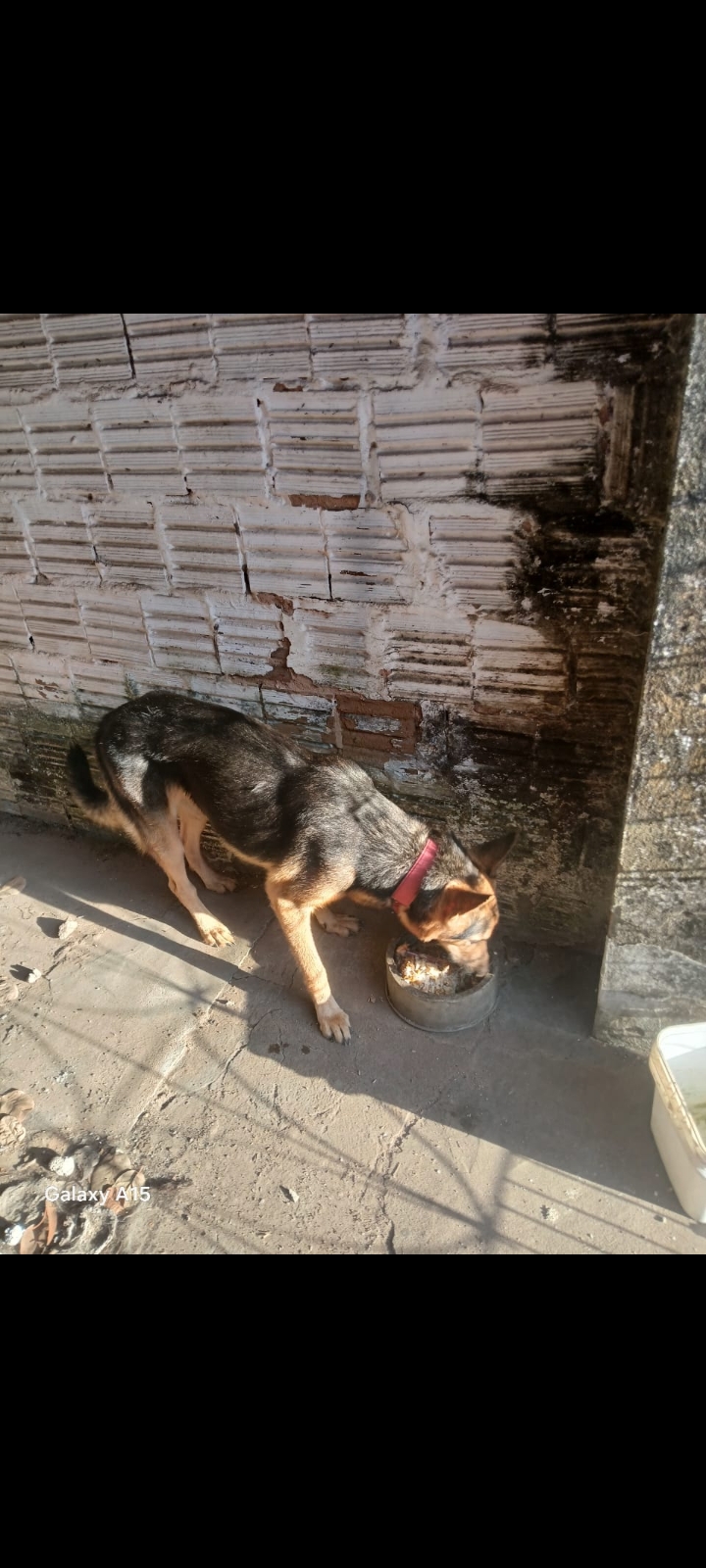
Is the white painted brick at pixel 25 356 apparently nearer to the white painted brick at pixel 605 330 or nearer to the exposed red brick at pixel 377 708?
the exposed red brick at pixel 377 708

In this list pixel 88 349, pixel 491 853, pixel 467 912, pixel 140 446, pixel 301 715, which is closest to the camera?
pixel 467 912

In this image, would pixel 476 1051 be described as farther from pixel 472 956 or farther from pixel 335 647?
pixel 335 647

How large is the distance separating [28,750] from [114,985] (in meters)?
2.02

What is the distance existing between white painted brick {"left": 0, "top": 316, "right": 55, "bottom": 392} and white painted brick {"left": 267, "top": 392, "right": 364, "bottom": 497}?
1385 mm

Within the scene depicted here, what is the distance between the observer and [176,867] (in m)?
4.55

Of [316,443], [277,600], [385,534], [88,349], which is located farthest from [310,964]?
[88,349]

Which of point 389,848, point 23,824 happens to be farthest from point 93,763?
point 389,848

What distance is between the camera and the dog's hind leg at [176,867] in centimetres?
439

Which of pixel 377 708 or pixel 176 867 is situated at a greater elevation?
pixel 377 708

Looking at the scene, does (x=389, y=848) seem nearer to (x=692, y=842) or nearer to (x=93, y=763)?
(x=692, y=842)

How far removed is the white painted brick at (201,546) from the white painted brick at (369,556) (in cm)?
57

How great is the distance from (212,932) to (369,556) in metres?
2.31

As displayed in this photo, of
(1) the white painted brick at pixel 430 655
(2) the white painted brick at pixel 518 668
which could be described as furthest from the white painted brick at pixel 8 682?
(2) the white painted brick at pixel 518 668

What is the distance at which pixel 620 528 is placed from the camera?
315cm
